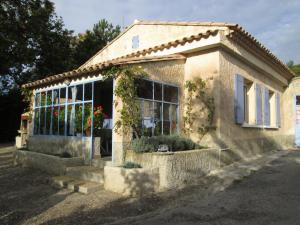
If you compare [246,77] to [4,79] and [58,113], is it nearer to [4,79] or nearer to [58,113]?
[58,113]

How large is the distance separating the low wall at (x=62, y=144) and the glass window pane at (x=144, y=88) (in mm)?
1911

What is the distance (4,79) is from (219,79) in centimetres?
1707

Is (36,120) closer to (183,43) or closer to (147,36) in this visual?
(147,36)

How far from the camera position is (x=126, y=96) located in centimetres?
750

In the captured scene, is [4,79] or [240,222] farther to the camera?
[4,79]

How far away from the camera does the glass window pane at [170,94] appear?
358 inches

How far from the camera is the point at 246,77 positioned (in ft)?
35.7

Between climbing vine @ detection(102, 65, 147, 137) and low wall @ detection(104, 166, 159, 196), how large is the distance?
1.40 m

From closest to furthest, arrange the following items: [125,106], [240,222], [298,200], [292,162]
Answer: [240,222] → [298,200] → [125,106] → [292,162]

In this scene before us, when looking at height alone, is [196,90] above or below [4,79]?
below

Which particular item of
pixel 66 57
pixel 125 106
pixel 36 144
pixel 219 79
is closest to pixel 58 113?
pixel 36 144

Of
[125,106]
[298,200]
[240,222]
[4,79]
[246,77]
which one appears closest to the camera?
[240,222]

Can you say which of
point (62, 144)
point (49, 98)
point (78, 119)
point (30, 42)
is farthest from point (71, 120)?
point (30, 42)

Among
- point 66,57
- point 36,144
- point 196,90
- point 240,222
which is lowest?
point 240,222
